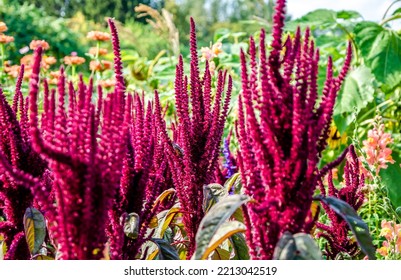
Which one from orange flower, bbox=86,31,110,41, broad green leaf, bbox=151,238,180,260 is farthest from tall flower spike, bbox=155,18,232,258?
orange flower, bbox=86,31,110,41

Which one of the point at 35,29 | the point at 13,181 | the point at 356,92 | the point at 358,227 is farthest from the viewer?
the point at 35,29

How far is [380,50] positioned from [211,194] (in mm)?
2817

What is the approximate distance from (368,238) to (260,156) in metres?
0.24

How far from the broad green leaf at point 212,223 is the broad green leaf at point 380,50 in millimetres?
3099

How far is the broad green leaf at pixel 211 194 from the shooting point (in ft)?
5.00

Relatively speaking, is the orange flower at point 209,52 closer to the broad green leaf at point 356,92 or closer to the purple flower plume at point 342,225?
the broad green leaf at point 356,92

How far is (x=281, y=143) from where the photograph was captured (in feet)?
3.53

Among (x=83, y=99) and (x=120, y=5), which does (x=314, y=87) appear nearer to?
(x=83, y=99)

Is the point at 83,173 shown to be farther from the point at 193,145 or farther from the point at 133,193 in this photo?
the point at 193,145

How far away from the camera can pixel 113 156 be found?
1.05m

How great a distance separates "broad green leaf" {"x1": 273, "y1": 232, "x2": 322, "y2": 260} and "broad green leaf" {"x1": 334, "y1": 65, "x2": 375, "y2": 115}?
287cm

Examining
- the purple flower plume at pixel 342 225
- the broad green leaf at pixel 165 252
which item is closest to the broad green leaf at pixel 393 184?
the purple flower plume at pixel 342 225

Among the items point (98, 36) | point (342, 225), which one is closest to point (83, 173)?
point (342, 225)
